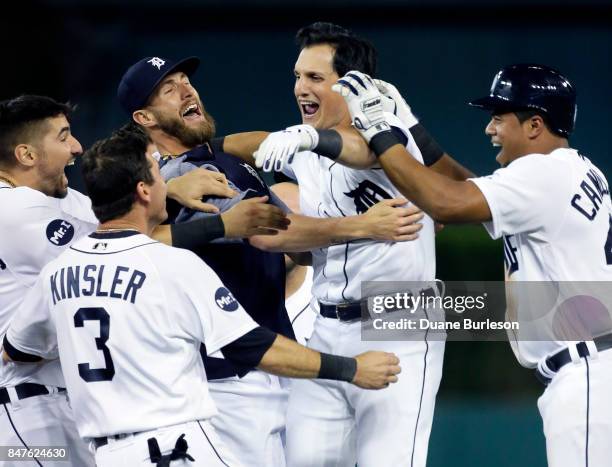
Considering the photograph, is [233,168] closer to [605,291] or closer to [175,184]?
[175,184]

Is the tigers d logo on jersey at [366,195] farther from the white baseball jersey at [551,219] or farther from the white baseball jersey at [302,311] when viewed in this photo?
the white baseball jersey at [302,311]

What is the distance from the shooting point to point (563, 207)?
3.54 meters

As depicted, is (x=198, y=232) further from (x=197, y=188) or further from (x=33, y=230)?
(x=33, y=230)

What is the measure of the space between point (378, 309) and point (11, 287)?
147cm

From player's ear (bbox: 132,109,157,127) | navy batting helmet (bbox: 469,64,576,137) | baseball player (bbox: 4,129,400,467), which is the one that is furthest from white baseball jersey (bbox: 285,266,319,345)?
baseball player (bbox: 4,129,400,467)

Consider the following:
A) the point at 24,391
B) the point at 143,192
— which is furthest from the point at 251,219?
the point at 24,391

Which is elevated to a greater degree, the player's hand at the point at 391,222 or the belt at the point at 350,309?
the player's hand at the point at 391,222

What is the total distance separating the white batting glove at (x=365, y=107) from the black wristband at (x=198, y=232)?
66cm

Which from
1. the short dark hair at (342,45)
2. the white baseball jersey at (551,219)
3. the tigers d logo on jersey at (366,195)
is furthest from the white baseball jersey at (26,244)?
the white baseball jersey at (551,219)

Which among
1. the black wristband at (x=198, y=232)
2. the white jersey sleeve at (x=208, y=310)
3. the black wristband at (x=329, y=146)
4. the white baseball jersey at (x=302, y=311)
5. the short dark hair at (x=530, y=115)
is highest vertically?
the short dark hair at (x=530, y=115)

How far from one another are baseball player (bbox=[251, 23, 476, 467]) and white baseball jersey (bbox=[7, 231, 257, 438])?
71cm

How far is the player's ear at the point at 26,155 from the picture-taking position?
166 inches

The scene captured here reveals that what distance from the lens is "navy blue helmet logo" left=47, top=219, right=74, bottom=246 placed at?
154 inches

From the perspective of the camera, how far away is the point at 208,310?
3.13m
